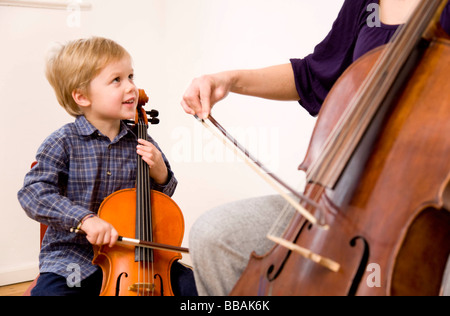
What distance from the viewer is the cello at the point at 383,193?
0.46 metres

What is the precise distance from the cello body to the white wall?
1.00 metres

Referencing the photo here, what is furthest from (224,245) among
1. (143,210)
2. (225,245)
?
(143,210)

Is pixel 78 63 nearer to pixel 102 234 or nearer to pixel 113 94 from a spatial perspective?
pixel 113 94

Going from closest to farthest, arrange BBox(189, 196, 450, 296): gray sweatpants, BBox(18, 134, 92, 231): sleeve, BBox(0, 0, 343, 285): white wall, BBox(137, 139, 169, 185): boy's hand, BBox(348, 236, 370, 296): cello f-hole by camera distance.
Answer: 1. BBox(348, 236, 370, 296): cello f-hole
2. BBox(189, 196, 450, 296): gray sweatpants
3. BBox(18, 134, 92, 231): sleeve
4. BBox(137, 139, 169, 185): boy's hand
5. BBox(0, 0, 343, 285): white wall

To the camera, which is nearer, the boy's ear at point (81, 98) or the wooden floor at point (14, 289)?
the boy's ear at point (81, 98)

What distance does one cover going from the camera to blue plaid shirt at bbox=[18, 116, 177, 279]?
96 cm

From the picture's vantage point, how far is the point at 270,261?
54cm

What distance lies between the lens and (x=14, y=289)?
1.70 m

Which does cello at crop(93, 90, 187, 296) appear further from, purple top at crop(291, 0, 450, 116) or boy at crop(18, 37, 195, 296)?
purple top at crop(291, 0, 450, 116)

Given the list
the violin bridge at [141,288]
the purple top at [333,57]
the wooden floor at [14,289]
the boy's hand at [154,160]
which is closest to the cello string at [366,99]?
the purple top at [333,57]

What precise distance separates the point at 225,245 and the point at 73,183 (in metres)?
0.56

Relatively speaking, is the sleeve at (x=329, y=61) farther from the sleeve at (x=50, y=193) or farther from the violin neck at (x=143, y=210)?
the sleeve at (x=50, y=193)

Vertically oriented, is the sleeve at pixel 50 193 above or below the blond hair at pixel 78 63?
below

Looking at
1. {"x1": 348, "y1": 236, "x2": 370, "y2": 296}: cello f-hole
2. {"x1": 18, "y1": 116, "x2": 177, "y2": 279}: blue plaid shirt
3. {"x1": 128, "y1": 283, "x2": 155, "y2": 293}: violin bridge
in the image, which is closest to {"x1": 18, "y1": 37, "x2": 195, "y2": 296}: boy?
{"x1": 18, "y1": 116, "x2": 177, "y2": 279}: blue plaid shirt
